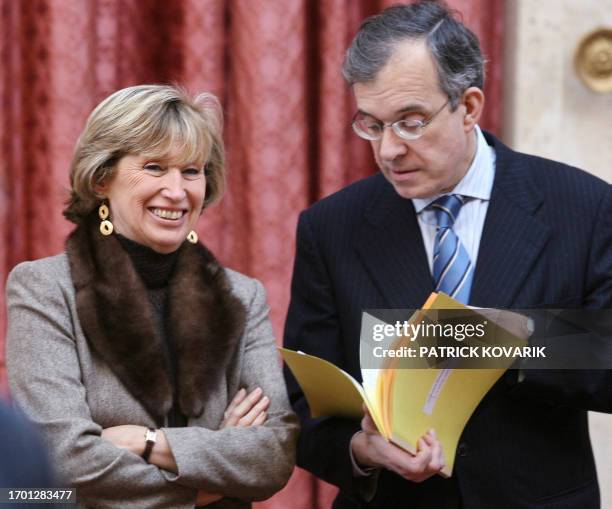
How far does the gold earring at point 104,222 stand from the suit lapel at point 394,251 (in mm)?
530

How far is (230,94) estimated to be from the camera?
3.25 meters

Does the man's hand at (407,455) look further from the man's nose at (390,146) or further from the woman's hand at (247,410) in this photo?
the man's nose at (390,146)

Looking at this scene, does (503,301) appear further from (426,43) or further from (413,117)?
(426,43)

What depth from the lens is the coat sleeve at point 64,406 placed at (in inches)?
77.9

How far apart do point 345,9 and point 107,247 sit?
55.7 inches

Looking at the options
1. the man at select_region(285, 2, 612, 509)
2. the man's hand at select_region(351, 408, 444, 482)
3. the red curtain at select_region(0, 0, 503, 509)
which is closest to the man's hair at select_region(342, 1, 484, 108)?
the man at select_region(285, 2, 612, 509)

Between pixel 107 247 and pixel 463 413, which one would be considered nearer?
pixel 463 413

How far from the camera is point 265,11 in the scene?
318cm

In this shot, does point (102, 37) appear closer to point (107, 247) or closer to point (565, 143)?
point (107, 247)

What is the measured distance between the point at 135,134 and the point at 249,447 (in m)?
0.69

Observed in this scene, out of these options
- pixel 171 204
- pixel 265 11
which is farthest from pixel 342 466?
pixel 265 11

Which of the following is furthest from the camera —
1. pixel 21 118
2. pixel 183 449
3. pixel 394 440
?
pixel 21 118

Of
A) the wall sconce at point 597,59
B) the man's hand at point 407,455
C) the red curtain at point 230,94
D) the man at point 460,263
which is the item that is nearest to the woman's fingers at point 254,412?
the man at point 460,263

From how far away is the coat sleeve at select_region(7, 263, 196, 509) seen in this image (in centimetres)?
198
